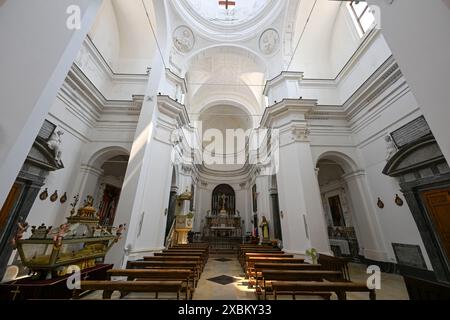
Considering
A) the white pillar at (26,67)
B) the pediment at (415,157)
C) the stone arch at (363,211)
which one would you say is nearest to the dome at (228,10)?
the stone arch at (363,211)

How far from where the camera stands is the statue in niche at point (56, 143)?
488 cm

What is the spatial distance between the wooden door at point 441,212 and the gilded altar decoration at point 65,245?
7.38 m

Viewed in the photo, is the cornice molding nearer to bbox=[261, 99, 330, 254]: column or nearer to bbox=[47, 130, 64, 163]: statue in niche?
bbox=[261, 99, 330, 254]: column

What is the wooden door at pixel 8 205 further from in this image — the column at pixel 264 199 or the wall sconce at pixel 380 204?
the wall sconce at pixel 380 204

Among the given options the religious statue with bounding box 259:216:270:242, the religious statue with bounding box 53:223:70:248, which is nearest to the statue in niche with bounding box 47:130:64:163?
the religious statue with bounding box 53:223:70:248

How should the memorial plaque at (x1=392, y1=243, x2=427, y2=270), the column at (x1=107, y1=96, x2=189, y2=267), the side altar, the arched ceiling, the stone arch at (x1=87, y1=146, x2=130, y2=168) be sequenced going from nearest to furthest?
the memorial plaque at (x1=392, y1=243, x2=427, y2=270), the column at (x1=107, y1=96, x2=189, y2=267), the stone arch at (x1=87, y1=146, x2=130, y2=168), the arched ceiling, the side altar

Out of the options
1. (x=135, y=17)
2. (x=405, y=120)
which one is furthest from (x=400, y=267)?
(x=135, y=17)

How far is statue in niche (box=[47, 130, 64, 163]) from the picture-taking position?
4879 millimetres

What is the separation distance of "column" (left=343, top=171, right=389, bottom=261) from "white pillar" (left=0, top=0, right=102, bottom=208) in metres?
8.14

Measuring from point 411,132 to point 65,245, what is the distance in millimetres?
8445

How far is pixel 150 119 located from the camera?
19.5ft
